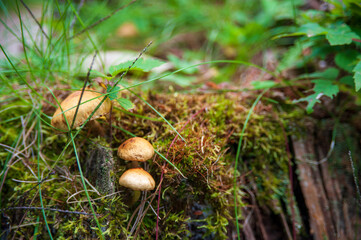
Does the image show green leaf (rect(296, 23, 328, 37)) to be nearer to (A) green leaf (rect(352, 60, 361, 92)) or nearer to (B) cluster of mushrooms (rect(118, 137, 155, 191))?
(A) green leaf (rect(352, 60, 361, 92))

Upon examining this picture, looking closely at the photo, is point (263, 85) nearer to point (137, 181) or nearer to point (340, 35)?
point (340, 35)

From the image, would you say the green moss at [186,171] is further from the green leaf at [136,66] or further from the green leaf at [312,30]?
the green leaf at [312,30]

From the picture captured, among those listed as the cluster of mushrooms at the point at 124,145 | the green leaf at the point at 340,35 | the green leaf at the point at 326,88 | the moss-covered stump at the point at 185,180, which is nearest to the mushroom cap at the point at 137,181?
the cluster of mushrooms at the point at 124,145

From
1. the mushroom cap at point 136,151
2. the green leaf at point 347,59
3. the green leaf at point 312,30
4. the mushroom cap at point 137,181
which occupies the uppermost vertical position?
the green leaf at point 312,30

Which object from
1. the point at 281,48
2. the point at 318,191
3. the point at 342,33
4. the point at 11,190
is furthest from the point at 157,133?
the point at 281,48

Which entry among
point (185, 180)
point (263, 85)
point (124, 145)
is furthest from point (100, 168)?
point (263, 85)

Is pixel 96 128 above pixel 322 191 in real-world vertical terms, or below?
above

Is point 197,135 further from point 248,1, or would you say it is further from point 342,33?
point 248,1
